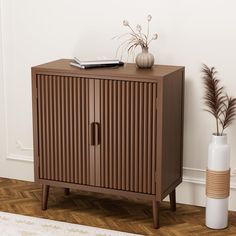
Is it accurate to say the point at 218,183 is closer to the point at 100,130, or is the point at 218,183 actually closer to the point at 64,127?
the point at 100,130

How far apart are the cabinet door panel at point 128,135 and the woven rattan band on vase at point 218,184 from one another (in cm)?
35

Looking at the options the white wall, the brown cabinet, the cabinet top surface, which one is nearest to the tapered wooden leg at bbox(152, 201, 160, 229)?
the brown cabinet

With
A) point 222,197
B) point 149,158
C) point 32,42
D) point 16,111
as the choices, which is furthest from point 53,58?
point 222,197

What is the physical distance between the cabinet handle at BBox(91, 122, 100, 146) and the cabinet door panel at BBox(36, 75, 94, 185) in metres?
0.03

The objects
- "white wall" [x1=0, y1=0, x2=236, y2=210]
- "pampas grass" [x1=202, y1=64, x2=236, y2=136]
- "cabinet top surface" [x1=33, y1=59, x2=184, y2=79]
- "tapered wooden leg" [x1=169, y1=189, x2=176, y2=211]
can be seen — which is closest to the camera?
"cabinet top surface" [x1=33, y1=59, x2=184, y2=79]

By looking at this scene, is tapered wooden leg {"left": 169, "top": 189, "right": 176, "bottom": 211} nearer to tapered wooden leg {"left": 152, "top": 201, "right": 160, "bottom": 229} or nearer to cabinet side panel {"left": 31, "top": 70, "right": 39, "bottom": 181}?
tapered wooden leg {"left": 152, "top": 201, "right": 160, "bottom": 229}

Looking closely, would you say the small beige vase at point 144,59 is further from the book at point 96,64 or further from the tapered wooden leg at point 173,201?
the tapered wooden leg at point 173,201

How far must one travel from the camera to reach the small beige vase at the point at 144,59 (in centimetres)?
395

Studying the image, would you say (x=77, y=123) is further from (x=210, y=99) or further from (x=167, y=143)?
(x=210, y=99)

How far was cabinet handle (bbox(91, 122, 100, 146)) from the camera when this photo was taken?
394cm

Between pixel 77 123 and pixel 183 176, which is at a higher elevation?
pixel 77 123

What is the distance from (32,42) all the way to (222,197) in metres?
1.77

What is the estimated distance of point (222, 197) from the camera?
3877 millimetres

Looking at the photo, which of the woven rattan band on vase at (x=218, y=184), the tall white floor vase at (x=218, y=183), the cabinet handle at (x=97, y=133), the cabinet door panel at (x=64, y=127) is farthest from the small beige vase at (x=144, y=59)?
the woven rattan band on vase at (x=218, y=184)
